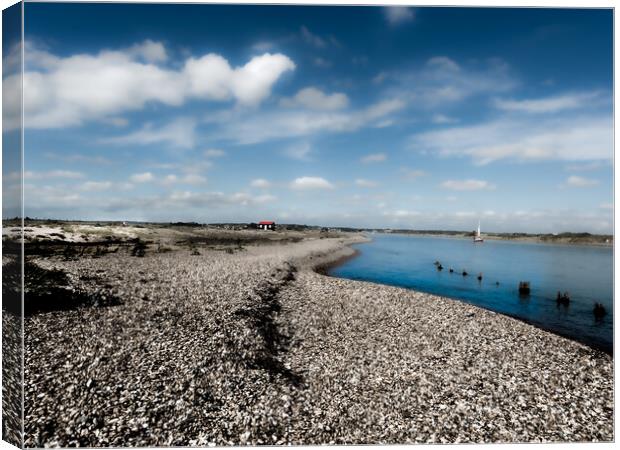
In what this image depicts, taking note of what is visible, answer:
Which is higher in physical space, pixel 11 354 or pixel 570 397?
pixel 11 354

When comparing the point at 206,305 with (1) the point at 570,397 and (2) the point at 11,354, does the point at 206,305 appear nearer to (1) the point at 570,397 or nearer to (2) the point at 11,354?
(2) the point at 11,354

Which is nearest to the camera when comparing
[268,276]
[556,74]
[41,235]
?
[556,74]

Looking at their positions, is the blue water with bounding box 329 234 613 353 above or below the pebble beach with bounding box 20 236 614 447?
below

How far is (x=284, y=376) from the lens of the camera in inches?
323

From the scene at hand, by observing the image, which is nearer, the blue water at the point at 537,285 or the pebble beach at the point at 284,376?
the pebble beach at the point at 284,376

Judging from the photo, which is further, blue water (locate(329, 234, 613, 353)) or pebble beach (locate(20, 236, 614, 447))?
blue water (locate(329, 234, 613, 353))

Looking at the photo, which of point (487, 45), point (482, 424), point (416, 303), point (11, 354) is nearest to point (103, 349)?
point (11, 354)

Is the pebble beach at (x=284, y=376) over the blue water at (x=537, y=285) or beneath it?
over

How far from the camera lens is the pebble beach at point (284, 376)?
6473 millimetres

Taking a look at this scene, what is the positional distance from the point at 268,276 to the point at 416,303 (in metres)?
8.75

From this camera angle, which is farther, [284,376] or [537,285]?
[537,285]

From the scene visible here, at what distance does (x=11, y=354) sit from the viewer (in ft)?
20.6

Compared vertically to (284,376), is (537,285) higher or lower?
lower

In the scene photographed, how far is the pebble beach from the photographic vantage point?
647cm
